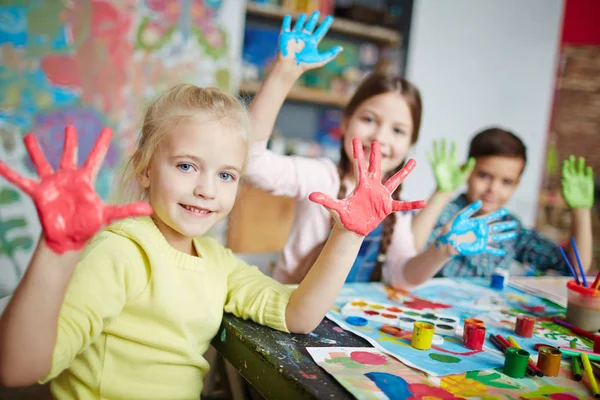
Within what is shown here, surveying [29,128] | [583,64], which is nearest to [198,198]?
[29,128]

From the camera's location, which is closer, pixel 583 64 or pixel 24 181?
pixel 24 181

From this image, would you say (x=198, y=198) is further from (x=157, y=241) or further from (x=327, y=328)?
(x=327, y=328)

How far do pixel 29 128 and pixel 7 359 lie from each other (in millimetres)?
2015

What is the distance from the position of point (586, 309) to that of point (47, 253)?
96 cm

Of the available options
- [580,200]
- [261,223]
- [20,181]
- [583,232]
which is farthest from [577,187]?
[261,223]

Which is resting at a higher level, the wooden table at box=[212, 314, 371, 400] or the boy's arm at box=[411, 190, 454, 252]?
the boy's arm at box=[411, 190, 454, 252]

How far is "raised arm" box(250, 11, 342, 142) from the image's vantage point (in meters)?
1.21

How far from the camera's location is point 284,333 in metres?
0.87

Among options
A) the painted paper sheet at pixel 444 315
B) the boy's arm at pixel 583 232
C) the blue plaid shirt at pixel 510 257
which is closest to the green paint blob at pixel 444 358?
the painted paper sheet at pixel 444 315

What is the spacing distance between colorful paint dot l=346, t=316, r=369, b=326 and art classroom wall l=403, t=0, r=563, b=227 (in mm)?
2722

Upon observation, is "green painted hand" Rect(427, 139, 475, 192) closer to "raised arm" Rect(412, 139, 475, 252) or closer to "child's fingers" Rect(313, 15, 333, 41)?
"raised arm" Rect(412, 139, 475, 252)

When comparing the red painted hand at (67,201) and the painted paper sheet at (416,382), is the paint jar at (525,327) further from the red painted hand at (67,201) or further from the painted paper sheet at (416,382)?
the red painted hand at (67,201)

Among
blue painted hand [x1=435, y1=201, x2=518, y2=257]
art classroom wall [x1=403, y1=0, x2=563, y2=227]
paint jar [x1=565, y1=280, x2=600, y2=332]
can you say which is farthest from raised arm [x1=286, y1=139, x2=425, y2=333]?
art classroom wall [x1=403, y1=0, x2=563, y2=227]

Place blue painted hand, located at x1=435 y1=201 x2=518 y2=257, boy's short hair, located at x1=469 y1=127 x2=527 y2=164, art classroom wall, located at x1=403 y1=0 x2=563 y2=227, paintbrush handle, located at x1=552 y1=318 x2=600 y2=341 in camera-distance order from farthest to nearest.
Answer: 1. art classroom wall, located at x1=403 y1=0 x2=563 y2=227
2. boy's short hair, located at x1=469 y1=127 x2=527 y2=164
3. blue painted hand, located at x1=435 y1=201 x2=518 y2=257
4. paintbrush handle, located at x1=552 y1=318 x2=600 y2=341
